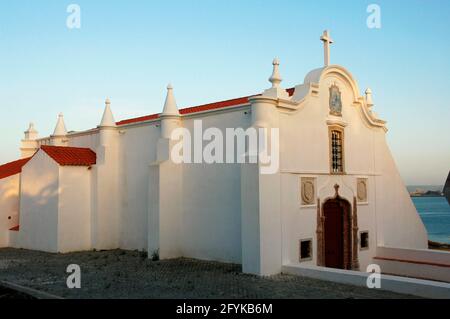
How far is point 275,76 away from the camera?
1470 centimetres

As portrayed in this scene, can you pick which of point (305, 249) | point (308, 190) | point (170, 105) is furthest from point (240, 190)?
point (170, 105)

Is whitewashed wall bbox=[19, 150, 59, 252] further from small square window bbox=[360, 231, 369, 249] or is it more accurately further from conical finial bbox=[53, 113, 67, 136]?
small square window bbox=[360, 231, 369, 249]

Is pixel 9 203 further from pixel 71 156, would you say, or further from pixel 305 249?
pixel 305 249

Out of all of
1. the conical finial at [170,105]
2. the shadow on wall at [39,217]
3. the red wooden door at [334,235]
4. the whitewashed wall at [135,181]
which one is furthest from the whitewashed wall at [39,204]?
the red wooden door at [334,235]

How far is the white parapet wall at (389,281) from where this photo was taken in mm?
10759

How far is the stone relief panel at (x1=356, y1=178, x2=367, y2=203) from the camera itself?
706 inches

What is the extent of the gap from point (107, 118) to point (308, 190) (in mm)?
10323

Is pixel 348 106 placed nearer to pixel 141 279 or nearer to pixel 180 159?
pixel 180 159

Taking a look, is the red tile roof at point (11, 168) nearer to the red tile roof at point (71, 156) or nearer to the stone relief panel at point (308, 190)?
the red tile roof at point (71, 156)

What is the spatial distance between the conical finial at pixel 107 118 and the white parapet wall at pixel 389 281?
36.7 feet

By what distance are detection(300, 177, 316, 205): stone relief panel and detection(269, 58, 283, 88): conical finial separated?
3337 millimetres

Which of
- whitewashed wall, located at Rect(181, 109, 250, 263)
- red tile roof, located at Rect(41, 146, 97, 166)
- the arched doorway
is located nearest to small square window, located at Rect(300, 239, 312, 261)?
the arched doorway
